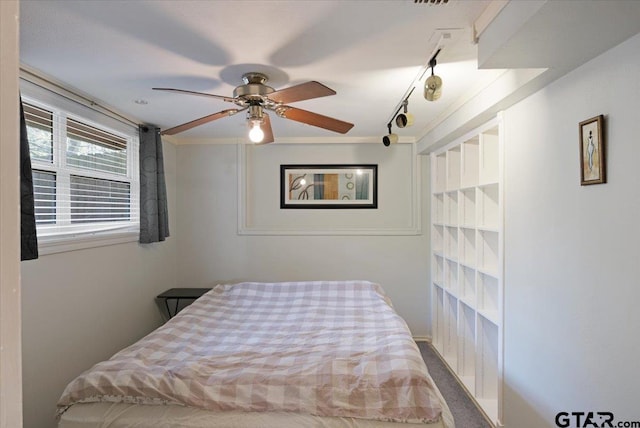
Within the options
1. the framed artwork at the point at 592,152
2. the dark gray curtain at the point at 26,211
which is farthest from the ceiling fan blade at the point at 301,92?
the dark gray curtain at the point at 26,211

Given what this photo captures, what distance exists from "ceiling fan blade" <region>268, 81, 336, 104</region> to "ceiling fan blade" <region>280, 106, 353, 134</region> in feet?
0.39

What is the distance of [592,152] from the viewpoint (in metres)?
1.54

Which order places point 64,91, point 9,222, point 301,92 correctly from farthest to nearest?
point 64,91 → point 301,92 → point 9,222

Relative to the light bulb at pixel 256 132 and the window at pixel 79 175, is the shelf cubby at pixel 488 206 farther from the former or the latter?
the window at pixel 79 175

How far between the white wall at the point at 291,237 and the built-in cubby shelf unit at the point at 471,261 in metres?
0.32

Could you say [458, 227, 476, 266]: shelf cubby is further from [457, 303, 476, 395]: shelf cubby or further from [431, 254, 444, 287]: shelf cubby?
[431, 254, 444, 287]: shelf cubby

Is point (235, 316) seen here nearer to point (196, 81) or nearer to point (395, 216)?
point (196, 81)

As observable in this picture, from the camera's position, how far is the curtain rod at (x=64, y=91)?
83.2 inches

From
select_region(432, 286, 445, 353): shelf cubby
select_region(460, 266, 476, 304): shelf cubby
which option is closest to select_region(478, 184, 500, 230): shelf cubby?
select_region(460, 266, 476, 304): shelf cubby

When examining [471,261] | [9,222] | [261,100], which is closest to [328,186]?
[471,261]

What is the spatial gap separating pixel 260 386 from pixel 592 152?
71.0 inches

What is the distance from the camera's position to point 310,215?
4184 mm

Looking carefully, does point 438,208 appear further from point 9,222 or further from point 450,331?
point 9,222

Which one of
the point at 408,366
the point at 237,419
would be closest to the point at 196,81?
the point at 237,419
